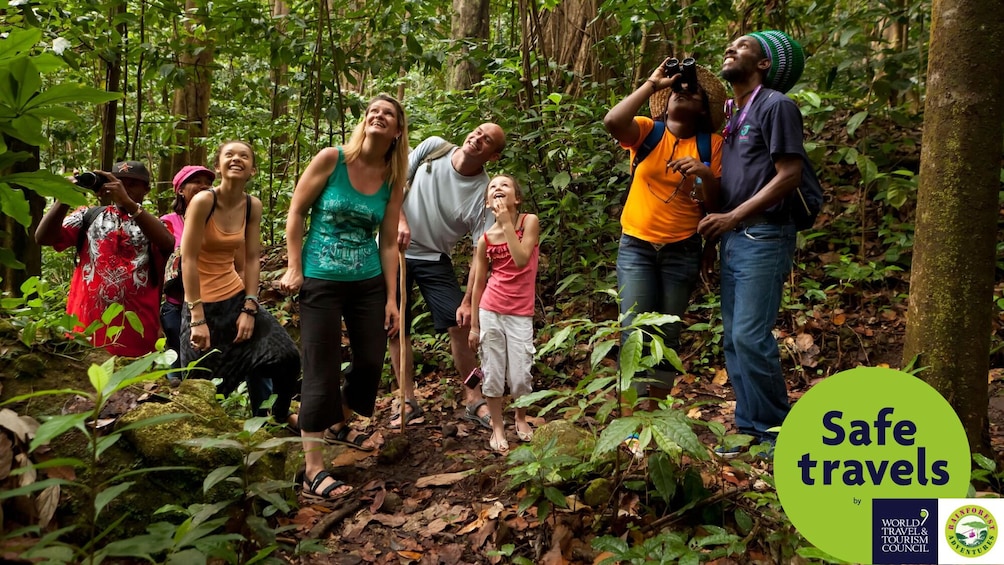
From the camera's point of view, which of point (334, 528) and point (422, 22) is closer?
point (334, 528)

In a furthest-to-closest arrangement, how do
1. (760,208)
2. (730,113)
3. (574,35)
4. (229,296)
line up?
(574,35) → (229,296) → (730,113) → (760,208)

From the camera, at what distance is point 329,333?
3404mm

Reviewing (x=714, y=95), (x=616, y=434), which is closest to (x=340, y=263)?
(x=616, y=434)

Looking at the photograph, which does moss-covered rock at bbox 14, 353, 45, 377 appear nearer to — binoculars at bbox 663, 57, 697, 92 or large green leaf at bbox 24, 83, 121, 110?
large green leaf at bbox 24, 83, 121, 110

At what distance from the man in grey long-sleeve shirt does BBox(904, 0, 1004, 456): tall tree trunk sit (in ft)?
8.29

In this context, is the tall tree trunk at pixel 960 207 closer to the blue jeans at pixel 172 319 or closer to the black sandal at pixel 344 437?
the black sandal at pixel 344 437

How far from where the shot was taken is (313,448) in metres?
3.34

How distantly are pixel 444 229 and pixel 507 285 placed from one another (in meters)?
0.84

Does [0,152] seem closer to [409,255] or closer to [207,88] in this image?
[409,255]

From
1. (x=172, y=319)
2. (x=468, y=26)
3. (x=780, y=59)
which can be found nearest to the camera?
(x=780, y=59)

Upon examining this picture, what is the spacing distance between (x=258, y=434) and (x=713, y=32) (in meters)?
7.83

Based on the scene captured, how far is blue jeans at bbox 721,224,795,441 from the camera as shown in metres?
3.09

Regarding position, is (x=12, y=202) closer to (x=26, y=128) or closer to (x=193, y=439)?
(x=26, y=128)

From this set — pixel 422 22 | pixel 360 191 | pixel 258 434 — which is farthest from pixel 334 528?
pixel 422 22
